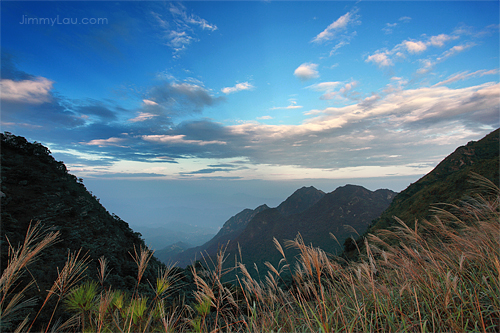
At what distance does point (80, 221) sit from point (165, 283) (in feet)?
82.6

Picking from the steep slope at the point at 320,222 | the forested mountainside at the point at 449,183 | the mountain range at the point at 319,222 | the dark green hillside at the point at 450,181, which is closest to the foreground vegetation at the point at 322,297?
the forested mountainside at the point at 449,183

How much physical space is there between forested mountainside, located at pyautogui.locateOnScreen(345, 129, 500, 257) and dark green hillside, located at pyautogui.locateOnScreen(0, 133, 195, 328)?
99.5 ft

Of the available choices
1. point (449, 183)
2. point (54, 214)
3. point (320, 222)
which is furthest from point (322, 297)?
point (320, 222)

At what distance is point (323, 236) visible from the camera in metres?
109

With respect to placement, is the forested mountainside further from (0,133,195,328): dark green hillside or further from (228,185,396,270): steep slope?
(228,185,396,270): steep slope

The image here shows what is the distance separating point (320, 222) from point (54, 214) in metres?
134

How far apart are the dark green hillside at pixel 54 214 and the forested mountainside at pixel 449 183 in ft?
99.5

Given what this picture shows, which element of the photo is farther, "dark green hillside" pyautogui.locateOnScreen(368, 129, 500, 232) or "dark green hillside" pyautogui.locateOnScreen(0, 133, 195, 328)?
"dark green hillside" pyautogui.locateOnScreen(368, 129, 500, 232)

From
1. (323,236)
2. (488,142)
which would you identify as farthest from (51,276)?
(323,236)

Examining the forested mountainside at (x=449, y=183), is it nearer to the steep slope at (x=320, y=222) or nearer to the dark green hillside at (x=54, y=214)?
the dark green hillside at (x=54, y=214)

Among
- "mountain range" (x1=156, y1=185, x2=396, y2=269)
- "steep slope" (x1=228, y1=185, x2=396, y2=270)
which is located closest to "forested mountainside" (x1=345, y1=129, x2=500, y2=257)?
"steep slope" (x1=228, y1=185, x2=396, y2=270)

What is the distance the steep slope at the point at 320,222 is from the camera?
108938 mm

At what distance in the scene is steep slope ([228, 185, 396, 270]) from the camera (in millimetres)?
108938

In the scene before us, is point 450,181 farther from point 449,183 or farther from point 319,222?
Answer: point 319,222
